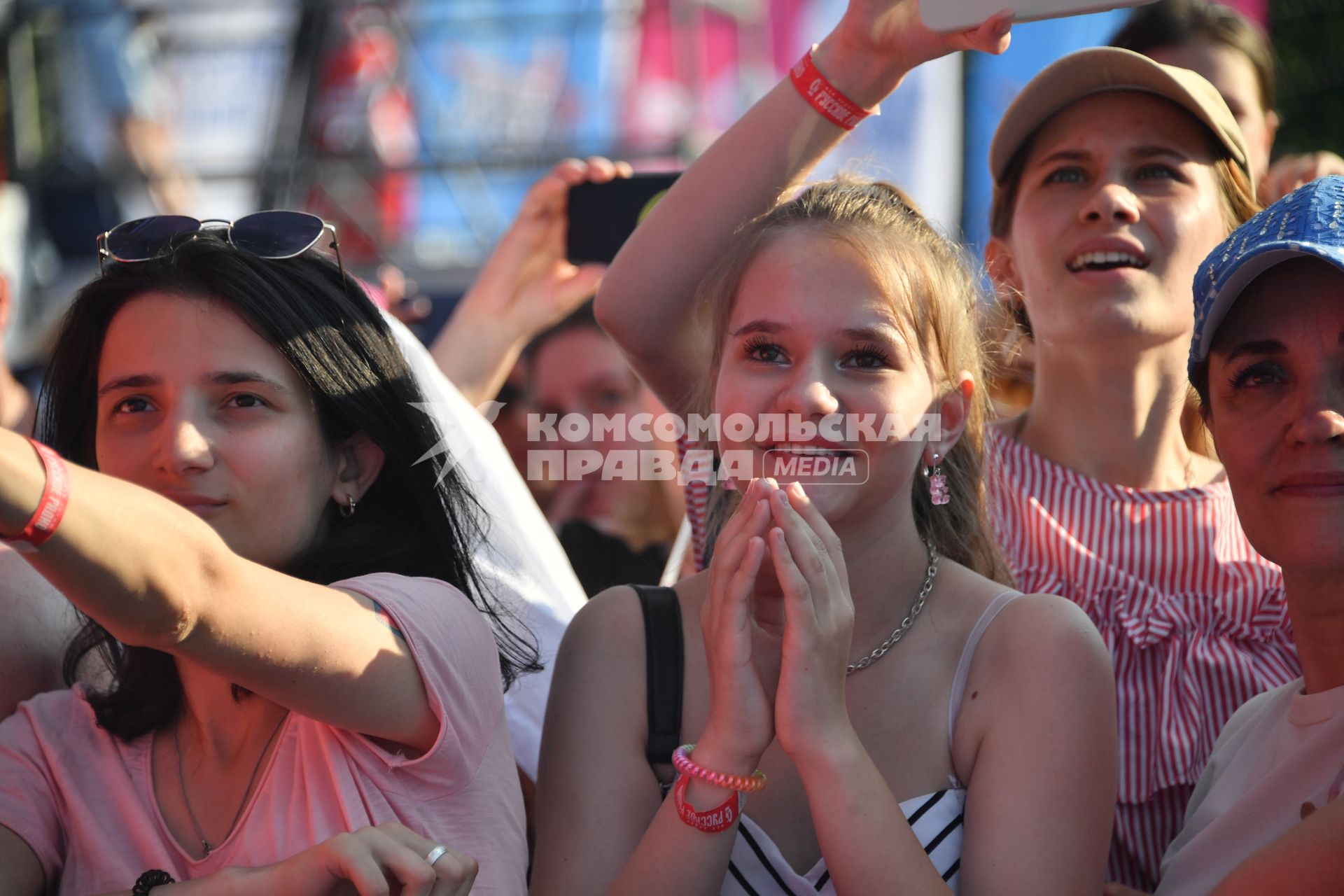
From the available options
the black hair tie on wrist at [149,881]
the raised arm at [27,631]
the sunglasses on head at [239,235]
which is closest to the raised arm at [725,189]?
the sunglasses on head at [239,235]

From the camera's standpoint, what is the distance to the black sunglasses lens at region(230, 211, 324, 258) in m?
1.97

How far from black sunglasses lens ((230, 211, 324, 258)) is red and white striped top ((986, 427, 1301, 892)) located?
3.97 ft

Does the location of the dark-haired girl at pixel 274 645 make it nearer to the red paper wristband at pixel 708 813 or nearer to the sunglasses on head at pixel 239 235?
the sunglasses on head at pixel 239 235

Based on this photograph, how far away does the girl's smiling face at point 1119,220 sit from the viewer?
7.74 ft

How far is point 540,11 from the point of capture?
8688mm

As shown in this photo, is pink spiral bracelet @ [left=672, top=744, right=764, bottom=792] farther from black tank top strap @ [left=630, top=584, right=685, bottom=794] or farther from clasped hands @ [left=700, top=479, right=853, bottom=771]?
black tank top strap @ [left=630, top=584, right=685, bottom=794]

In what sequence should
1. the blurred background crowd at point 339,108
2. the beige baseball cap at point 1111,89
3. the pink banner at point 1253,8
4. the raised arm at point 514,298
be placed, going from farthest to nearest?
the blurred background crowd at point 339,108 < the pink banner at point 1253,8 < the raised arm at point 514,298 < the beige baseball cap at point 1111,89

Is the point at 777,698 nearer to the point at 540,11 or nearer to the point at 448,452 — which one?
the point at 448,452

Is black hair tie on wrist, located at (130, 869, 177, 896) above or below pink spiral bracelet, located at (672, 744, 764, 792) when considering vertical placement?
below

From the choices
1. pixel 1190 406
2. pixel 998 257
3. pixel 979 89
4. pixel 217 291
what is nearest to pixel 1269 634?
pixel 1190 406

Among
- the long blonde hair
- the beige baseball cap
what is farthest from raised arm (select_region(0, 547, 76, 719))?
the beige baseball cap

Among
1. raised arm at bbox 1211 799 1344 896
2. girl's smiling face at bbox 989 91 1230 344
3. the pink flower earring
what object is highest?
girl's smiling face at bbox 989 91 1230 344

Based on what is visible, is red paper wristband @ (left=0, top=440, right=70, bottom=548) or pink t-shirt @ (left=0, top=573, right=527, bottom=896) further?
pink t-shirt @ (left=0, top=573, right=527, bottom=896)

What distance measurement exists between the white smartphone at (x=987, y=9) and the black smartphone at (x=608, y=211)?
38.4 inches
